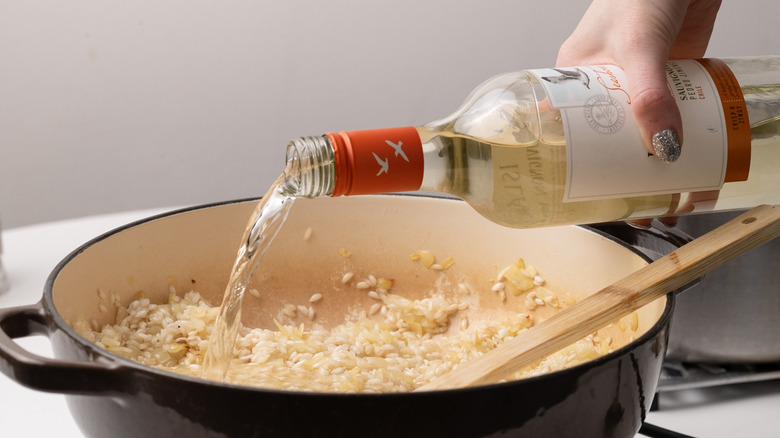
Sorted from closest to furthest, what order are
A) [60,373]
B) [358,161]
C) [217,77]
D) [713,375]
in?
1. [60,373]
2. [358,161]
3. [713,375]
4. [217,77]

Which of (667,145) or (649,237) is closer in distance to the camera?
(667,145)

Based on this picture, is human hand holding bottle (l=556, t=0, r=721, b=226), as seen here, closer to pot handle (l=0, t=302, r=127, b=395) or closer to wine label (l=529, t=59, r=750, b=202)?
wine label (l=529, t=59, r=750, b=202)

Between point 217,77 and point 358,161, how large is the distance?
2234 millimetres

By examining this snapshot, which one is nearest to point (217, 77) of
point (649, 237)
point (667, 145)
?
point (649, 237)

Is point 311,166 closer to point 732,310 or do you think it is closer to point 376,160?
point 376,160

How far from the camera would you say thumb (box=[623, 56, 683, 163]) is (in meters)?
0.68

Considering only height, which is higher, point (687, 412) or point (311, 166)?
point (311, 166)

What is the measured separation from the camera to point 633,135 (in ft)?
2.32

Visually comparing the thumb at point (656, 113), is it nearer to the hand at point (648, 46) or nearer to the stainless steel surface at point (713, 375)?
the hand at point (648, 46)

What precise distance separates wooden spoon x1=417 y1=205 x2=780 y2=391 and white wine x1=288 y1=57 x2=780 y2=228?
52 mm

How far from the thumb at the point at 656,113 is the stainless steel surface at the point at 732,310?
181mm

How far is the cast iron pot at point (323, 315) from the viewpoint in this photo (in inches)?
18.9

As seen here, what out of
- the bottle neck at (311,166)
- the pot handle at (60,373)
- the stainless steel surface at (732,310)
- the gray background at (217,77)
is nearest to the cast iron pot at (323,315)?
the pot handle at (60,373)

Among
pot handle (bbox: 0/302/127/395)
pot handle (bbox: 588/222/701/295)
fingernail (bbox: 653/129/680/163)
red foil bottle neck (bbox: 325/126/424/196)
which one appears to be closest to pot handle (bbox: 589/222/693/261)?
pot handle (bbox: 588/222/701/295)
